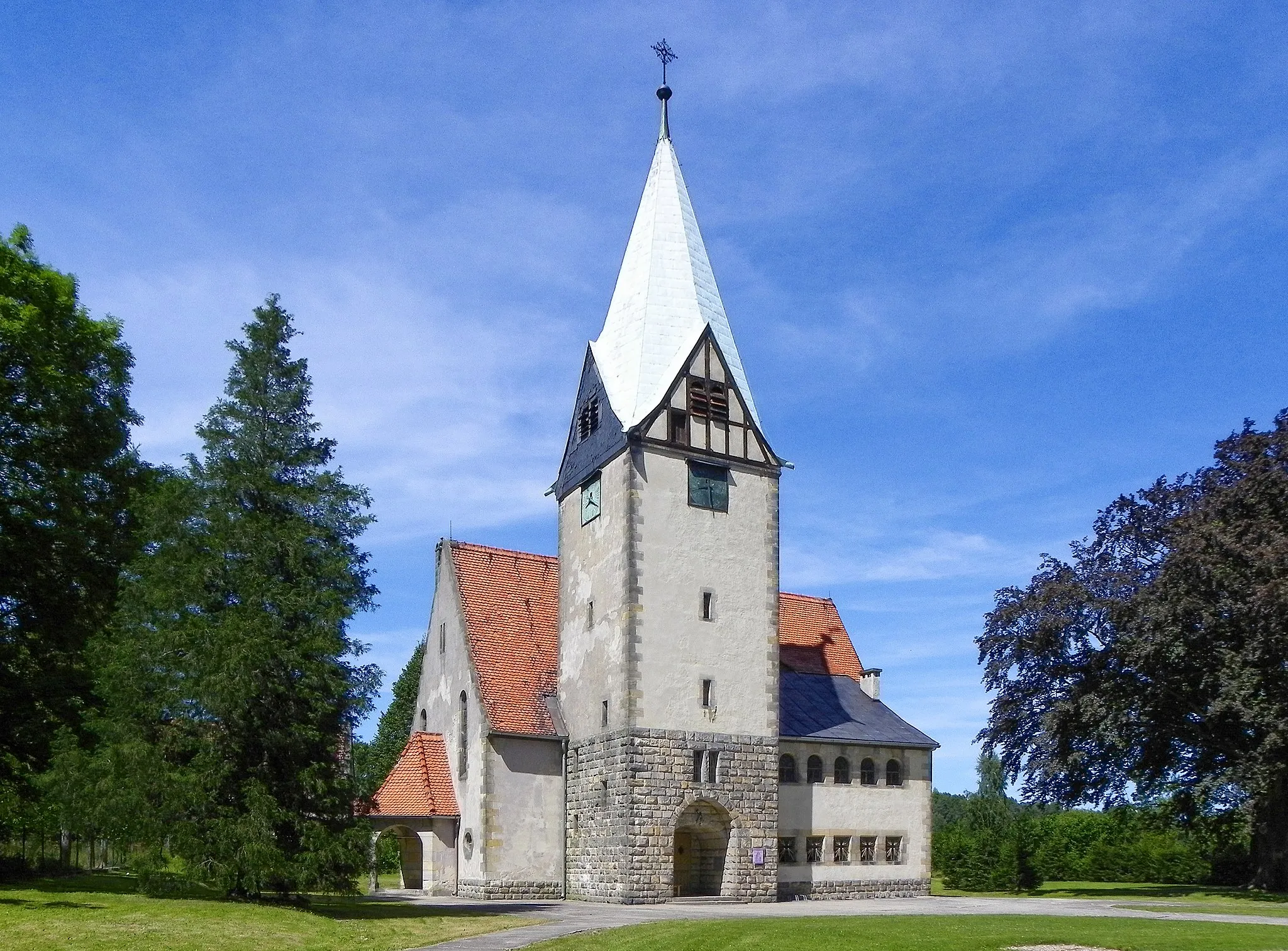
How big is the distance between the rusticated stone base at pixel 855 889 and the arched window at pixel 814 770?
10.0 ft

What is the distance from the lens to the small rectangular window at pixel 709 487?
36.4 meters

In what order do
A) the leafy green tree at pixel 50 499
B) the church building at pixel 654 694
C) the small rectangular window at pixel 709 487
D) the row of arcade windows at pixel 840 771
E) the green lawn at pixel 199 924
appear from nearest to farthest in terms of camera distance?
1. the green lawn at pixel 199 924
2. the leafy green tree at pixel 50 499
3. the church building at pixel 654 694
4. the small rectangular window at pixel 709 487
5. the row of arcade windows at pixel 840 771

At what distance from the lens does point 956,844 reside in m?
48.5

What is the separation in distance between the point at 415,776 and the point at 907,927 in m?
20.2

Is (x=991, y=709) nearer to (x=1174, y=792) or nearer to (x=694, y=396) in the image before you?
(x=1174, y=792)

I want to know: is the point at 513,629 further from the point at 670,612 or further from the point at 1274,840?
the point at 1274,840

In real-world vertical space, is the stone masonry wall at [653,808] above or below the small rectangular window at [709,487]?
below

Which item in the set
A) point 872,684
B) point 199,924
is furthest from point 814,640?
point 199,924

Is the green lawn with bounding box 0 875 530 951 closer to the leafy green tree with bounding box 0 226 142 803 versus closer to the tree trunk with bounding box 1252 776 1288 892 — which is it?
the leafy green tree with bounding box 0 226 142 803

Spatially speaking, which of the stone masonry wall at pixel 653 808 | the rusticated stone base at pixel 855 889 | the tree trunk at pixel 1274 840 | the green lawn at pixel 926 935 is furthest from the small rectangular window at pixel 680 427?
the tree trunk at pixel 1274 840

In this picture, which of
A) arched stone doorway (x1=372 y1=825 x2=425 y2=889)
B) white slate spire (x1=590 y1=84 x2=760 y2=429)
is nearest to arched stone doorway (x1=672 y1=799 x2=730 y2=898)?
arched stone doorway (x1=372 y1=825 x2=425 y2=889)

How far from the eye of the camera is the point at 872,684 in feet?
146

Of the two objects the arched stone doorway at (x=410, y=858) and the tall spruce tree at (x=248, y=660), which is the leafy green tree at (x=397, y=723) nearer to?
the arched stone doorway at (x=410, y=858)

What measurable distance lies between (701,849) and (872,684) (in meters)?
11.7
